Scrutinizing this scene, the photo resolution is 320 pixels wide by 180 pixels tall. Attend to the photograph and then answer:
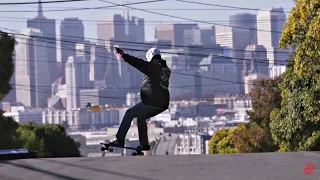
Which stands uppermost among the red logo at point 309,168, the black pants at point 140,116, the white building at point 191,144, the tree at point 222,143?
the black pants at point 140,116

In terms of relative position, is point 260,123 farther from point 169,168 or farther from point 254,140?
point 169,168

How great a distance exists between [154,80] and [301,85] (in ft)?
36.3

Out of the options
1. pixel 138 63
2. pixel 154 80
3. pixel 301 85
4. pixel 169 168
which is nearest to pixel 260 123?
pixel 301 85

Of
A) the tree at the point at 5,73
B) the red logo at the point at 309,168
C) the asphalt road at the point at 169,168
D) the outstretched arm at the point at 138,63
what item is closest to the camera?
the asphalt road at the point at 169,168

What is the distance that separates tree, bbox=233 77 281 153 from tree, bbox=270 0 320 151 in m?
13.1

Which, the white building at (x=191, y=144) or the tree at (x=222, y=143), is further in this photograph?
the white building at (x=191, y=144)

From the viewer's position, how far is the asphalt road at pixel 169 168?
37.2ft

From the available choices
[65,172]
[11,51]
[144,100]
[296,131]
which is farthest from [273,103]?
[65,172]

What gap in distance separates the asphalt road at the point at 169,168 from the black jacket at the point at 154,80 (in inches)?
74.0

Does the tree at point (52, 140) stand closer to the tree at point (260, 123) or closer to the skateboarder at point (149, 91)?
the tree at point (260, 123)

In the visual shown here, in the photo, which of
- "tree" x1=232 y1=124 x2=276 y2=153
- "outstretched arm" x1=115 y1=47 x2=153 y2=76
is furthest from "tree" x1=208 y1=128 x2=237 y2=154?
"outstretched arm" x1=115 y1=47 x2=153 y2=76

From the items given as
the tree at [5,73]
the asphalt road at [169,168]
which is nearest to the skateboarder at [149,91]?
the asphalt road at [169,168]

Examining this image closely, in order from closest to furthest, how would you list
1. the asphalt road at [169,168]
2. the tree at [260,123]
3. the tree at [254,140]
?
the asphalt road at [169,168]
the tree at [254,140]
the tree at [260,123]

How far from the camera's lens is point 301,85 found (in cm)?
2514
